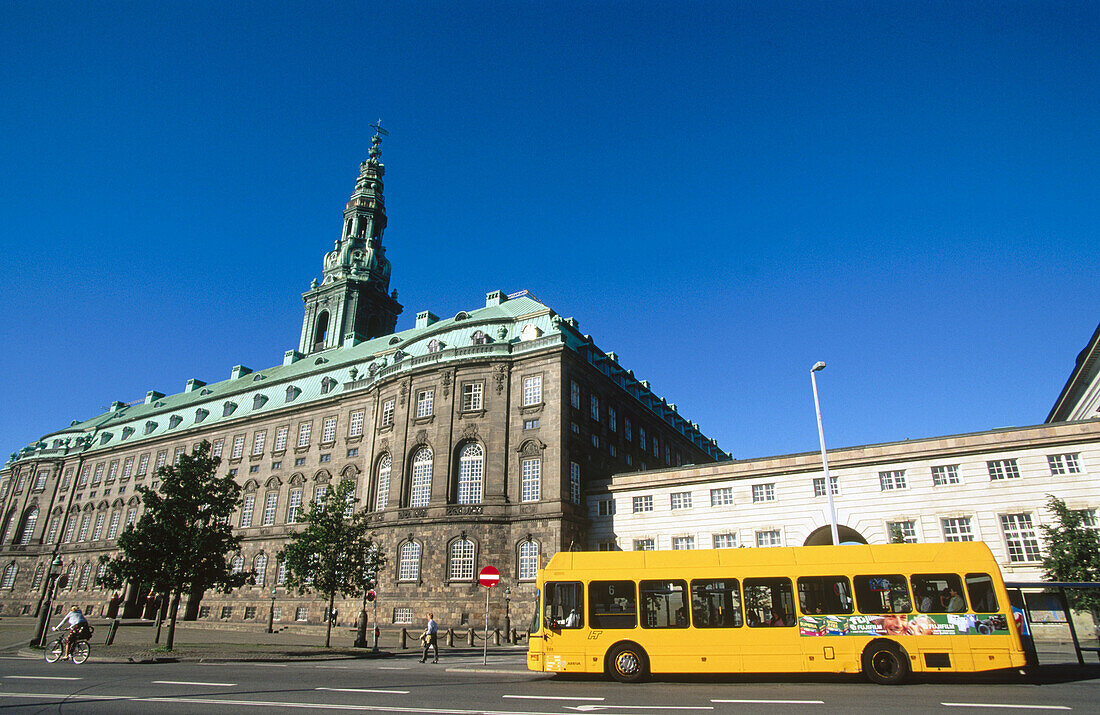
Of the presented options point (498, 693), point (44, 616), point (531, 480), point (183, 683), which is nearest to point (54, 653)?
point (44, 616)

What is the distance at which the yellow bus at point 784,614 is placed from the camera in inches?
672

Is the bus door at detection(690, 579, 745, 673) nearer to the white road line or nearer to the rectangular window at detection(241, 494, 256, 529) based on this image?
the white road line

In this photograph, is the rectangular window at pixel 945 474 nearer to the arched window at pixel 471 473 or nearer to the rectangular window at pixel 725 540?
the rectangular window at pixel 725 540

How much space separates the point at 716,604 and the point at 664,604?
144 cm

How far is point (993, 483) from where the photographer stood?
34281 millimetres

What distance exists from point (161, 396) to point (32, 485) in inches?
756

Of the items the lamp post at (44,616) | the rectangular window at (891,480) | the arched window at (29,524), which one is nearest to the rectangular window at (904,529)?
the rectangular window at (891,480)

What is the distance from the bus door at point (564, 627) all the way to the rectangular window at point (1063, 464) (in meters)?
28.9

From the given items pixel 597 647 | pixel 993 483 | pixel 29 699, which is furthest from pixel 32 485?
pixel 993 483

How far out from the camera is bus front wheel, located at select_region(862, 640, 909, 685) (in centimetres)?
1694

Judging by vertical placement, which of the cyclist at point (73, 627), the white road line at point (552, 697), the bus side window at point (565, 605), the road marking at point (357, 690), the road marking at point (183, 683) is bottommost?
the road marking at point (183, 683)

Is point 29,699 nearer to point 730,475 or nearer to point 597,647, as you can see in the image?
point 597,647

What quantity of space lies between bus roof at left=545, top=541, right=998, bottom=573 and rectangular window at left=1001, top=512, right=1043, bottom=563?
62.5ft

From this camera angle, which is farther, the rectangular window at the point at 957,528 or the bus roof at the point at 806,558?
the rectangular window at the point at 957,528
